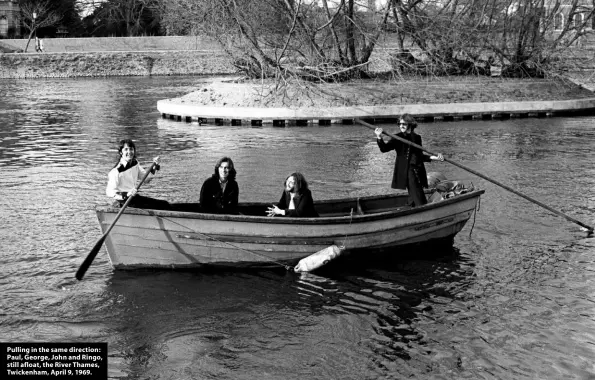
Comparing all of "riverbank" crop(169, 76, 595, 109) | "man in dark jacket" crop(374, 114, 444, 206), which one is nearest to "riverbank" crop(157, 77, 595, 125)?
"riverbank" crop(169, 76, 595, 109)

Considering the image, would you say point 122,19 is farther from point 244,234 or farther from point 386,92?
point 244,234

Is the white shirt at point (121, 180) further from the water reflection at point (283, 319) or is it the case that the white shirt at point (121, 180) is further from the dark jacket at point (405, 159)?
the dark jacket at point (405, 159)

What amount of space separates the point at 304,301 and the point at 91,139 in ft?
58.8

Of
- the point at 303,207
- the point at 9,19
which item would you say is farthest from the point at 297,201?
the point at 9,19

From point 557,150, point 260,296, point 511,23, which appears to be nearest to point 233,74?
point 511,23

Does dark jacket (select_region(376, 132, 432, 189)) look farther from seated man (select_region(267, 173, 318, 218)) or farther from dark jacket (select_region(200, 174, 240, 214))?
dark jacket (select_region(200, 174, 240, 214))

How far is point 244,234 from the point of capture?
11883 millimetres

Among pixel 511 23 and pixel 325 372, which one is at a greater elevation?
pixel 511 23

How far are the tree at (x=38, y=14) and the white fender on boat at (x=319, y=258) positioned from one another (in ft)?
211

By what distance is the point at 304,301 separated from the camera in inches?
442

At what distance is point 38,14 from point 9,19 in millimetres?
8208

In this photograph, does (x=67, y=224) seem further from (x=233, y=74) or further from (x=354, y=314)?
(x=233, y=74)

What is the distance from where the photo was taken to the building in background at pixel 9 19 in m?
78.9

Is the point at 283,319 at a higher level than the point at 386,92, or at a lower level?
lower
